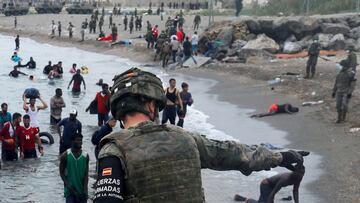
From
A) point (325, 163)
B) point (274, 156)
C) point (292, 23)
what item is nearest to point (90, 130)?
point (325, 163)

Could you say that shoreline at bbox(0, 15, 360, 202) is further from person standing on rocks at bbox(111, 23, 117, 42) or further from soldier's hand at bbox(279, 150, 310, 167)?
person standing on rocks at bbox(111, 23, 117, 42)

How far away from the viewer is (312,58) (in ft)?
78.7

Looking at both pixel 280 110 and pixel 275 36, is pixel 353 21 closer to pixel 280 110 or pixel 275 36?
pixel 275 36

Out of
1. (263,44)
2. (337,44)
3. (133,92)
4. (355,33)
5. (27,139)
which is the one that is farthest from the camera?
(263,44)

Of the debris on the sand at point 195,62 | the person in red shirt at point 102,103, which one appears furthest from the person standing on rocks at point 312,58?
the debris on the sand at point 195,62

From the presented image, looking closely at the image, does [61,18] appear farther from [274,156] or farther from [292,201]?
[274,156]

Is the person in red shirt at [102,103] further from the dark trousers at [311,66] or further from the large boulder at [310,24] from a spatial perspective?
the large boulder at [310,24]

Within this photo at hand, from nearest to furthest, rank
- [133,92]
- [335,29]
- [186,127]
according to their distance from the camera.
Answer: [133,92], [186,127], [335,29]

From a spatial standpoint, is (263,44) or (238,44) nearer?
(263,44)

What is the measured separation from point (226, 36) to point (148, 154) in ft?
116

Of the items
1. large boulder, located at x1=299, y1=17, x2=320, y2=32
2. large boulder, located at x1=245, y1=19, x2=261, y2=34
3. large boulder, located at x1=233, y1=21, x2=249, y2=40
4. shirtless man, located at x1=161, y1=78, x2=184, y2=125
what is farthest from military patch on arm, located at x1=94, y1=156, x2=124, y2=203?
large boulder, located at x1=245, y1=19, x2=261, y2=34

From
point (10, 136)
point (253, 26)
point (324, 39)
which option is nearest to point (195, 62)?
point (253, 26)

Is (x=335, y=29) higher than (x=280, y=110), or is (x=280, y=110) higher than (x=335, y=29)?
(x=335, y=29)

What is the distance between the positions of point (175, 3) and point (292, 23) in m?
52.1
